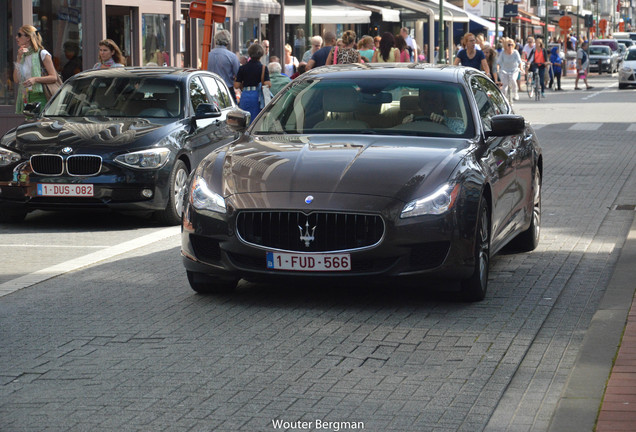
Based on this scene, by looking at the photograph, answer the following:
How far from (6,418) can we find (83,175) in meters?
6.57

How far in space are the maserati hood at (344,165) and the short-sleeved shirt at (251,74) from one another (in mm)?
10296

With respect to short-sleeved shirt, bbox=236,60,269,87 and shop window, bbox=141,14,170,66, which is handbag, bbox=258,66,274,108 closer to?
short-sleeved shirt, bbox=236,60,269,87

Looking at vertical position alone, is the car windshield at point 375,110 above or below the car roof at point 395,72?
below

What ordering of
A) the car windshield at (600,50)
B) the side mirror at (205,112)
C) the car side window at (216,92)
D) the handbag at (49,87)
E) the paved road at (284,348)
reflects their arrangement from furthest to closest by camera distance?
the car windshield at (600,50) → the handbag at (49,87) → the car side window at (216,92) → the side mirror at (205,112) → the paved road at (284,348)

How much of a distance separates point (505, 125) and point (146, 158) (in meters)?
4.38

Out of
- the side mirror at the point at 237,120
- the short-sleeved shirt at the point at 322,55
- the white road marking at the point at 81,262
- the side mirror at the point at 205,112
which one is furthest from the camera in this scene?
the short-sleeved shirt at the point at 322,55

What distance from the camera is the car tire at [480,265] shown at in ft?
25.5

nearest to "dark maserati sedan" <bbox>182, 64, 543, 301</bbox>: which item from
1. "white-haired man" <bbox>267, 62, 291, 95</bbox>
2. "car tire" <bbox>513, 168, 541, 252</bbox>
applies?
"car tire" <bbox>513, 168, 541, 252</bbox>

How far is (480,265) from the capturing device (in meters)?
7.80

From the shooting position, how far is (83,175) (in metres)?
11.8

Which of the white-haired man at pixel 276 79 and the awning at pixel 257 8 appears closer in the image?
the white-haired man at pixel 276 79

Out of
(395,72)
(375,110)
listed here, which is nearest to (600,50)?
(395,72)

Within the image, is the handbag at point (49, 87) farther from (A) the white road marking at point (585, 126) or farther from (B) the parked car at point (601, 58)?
(B) the parked car at point (601, 58)

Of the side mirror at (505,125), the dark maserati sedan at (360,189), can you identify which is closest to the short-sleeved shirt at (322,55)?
the dark maserati sedan at (360,189)
